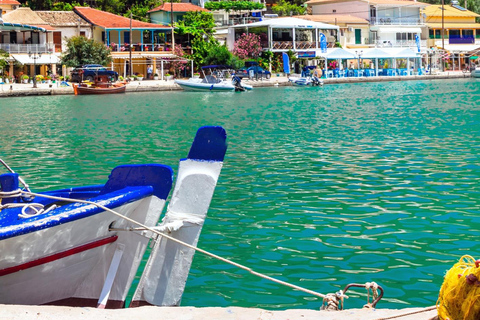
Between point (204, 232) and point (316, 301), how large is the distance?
2937 millimetres

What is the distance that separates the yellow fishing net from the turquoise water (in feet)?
6.51

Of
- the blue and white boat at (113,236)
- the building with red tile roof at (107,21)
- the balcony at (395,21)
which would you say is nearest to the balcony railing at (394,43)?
the balcony at (395,21)

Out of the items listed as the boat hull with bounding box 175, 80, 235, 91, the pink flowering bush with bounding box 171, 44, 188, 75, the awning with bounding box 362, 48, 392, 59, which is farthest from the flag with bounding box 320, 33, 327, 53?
the boat hull with bounding box 175, 80, 235, 91

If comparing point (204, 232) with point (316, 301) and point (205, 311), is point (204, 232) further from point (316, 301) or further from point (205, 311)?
point (205, 311)

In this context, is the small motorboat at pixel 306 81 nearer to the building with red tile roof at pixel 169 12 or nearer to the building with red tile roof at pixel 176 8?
the building with red tile roof at pixel 169 12

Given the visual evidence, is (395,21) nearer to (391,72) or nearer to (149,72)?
(391,72)

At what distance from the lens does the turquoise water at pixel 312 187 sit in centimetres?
764

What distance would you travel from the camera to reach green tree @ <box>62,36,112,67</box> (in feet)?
185

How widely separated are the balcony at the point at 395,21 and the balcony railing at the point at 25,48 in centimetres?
3662

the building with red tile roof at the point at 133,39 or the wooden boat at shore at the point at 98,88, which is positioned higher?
the building with red tile roof at the point at 133,39

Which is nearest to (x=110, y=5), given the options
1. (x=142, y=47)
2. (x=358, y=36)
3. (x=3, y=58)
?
(x=142, y=47)

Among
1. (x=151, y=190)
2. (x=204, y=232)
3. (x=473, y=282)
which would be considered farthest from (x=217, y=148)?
(x=204, y=232)

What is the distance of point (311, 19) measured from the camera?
73.8 m

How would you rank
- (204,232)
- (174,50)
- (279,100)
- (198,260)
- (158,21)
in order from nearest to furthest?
(198,260)
(204,232)
(279,100)
(174,50)
(158,21)
